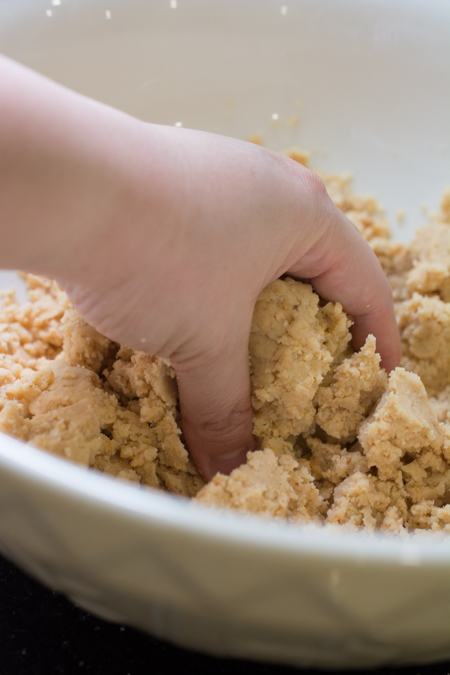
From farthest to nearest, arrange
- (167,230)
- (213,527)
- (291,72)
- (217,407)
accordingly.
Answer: (291,72), (217,407), (167,230), (213,527)

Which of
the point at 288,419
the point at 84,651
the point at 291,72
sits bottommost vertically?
the point at 84,651

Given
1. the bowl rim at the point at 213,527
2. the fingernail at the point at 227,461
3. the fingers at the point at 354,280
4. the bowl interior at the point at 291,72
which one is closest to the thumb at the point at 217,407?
the fingernail at the point at 227,461

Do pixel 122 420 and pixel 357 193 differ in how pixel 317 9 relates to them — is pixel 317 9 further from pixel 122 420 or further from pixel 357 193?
pixel 122 420

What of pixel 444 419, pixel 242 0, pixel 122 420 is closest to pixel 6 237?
pixel 122 420

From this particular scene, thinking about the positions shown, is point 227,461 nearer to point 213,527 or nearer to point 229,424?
point 229,424

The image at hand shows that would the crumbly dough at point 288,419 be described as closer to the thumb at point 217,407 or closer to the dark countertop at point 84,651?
the thumb at point 217,407

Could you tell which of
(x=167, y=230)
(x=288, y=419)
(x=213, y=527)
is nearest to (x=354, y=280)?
(x=288, y=419)
